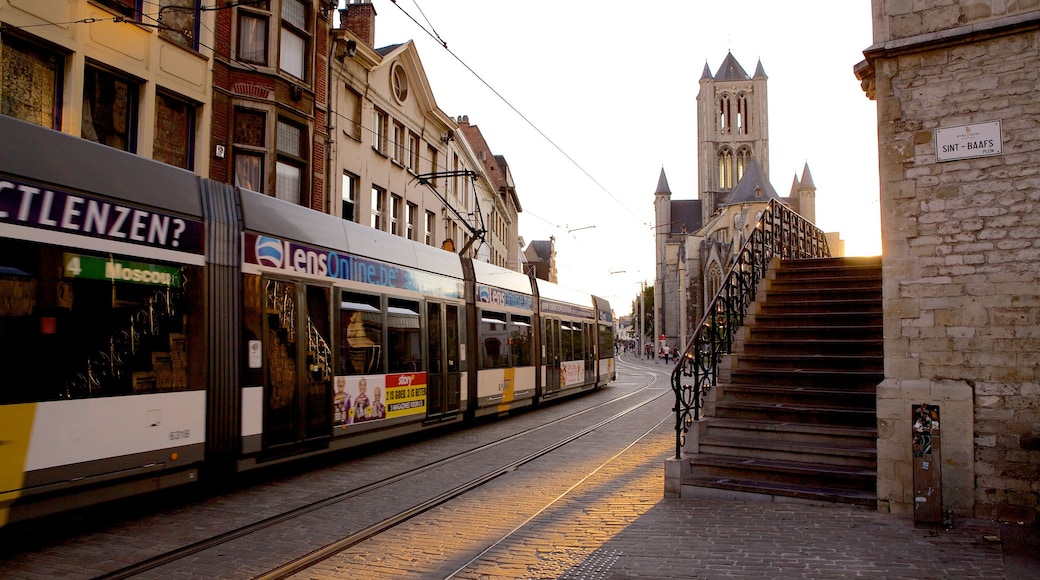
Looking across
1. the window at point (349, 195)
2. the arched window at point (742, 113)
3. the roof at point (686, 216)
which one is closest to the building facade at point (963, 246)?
the window at point (349, 195)

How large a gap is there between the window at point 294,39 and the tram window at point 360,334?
894 centimetres

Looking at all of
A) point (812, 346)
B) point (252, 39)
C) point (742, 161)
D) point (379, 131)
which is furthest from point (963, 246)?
point (742, 161)

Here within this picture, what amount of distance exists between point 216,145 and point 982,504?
47.6 feet

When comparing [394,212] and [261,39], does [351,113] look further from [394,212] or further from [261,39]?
[261,39]

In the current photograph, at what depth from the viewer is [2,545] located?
6.03 metres

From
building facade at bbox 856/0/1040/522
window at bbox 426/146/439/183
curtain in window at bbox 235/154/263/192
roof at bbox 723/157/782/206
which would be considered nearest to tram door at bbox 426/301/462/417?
curtain in window at bbox 235/154/263/192

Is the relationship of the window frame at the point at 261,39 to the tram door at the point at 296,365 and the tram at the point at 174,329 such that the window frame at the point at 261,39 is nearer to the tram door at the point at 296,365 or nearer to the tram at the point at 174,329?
the tram at the point at 174,329

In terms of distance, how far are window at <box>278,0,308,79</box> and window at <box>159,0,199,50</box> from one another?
7.15 feet

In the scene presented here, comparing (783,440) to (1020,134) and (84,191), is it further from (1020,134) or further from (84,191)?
(84,191)

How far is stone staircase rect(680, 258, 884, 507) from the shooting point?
780 cm

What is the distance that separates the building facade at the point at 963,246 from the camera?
22.8ft

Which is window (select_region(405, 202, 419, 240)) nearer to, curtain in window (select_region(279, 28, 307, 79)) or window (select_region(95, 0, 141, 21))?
curtain in window (select_region(279, 28, 307, 79))

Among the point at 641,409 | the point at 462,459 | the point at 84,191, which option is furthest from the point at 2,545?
the point at 641,409

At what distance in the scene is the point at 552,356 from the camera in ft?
65.0
